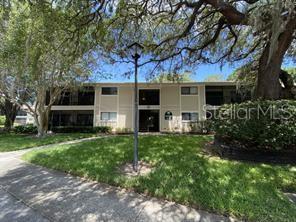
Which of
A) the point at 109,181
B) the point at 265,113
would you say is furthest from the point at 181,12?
the point at 109,181

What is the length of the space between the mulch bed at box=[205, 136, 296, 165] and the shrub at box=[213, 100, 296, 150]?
0.53 feet

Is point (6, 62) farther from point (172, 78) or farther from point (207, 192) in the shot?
point (207, 192)

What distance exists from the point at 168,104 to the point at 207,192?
732 inches

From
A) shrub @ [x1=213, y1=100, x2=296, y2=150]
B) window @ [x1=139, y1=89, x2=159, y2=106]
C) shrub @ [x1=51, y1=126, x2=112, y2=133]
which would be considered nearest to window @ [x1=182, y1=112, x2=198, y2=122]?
window @ [x1=139, y1=89, x2=159, y2=106]

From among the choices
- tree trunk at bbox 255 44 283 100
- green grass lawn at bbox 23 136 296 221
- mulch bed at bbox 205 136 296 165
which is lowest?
green grass lawn at bbox 23 136 296 221

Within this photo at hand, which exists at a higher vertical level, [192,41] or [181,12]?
[181,12]

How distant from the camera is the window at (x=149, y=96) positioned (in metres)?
23.7

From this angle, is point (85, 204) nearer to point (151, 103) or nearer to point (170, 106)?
point (170, 106)

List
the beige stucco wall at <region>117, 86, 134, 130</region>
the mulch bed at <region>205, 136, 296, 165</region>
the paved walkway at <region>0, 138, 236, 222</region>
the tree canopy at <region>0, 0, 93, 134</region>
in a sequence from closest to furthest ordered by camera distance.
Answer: the paved walkway at <region>0, 138, 236, 222</region>, the mulch bed at <region>205, 136, 296, 165</region>, the tree canopy at <region>0, 0, 93, 134</region>, the beige stucco wall at <region>117, 86, 134, 130</region>

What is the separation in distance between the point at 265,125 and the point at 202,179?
2.91 m

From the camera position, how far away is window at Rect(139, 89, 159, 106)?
77.7 feet

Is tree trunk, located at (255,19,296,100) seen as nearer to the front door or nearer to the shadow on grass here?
the shadow on grass

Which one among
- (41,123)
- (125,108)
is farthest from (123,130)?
(41,123)

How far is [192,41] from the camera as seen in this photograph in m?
11.8
